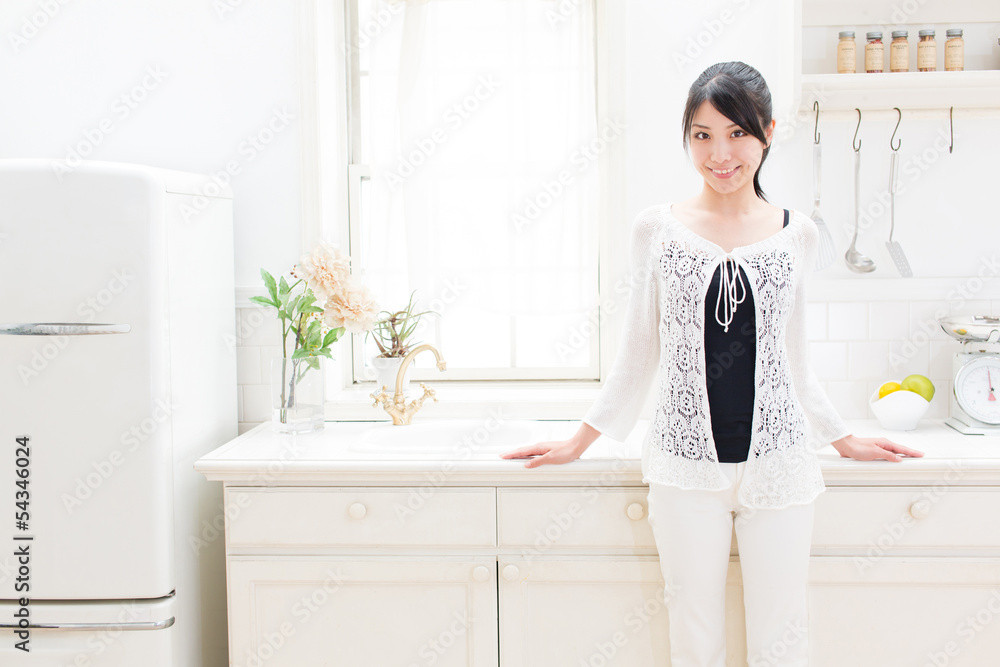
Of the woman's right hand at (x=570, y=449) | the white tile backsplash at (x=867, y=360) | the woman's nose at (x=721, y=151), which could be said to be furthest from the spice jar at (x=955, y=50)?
the woman's right hand at (x=570, y=449)

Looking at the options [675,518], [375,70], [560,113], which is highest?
[375,70]

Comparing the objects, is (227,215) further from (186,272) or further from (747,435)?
(747,435)

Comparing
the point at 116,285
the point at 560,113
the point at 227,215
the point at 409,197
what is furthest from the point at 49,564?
the point at 560,113

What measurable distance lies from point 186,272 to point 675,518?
127 cm

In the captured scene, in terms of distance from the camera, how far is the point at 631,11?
82.5 inches

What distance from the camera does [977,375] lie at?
1.94 metres

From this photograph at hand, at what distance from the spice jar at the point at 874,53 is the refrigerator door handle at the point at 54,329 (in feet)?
6.45

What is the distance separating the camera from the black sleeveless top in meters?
1.45

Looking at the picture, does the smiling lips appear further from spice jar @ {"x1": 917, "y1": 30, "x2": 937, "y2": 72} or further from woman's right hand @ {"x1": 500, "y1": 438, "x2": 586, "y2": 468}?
spice jar @ {"x1": 917, "y1": 30, "x2": 937, "y2": 72}

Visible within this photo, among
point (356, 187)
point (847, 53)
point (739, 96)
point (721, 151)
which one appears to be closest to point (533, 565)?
point (721, 151)

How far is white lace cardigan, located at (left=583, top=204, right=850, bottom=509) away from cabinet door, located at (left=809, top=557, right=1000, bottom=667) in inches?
13.5

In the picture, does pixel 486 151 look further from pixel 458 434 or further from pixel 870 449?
pixel 870 449

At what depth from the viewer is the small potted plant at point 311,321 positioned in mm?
1926

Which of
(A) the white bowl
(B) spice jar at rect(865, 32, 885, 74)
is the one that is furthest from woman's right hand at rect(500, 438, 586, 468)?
(B) spice jar at rect(865, 32, 885, 74)
